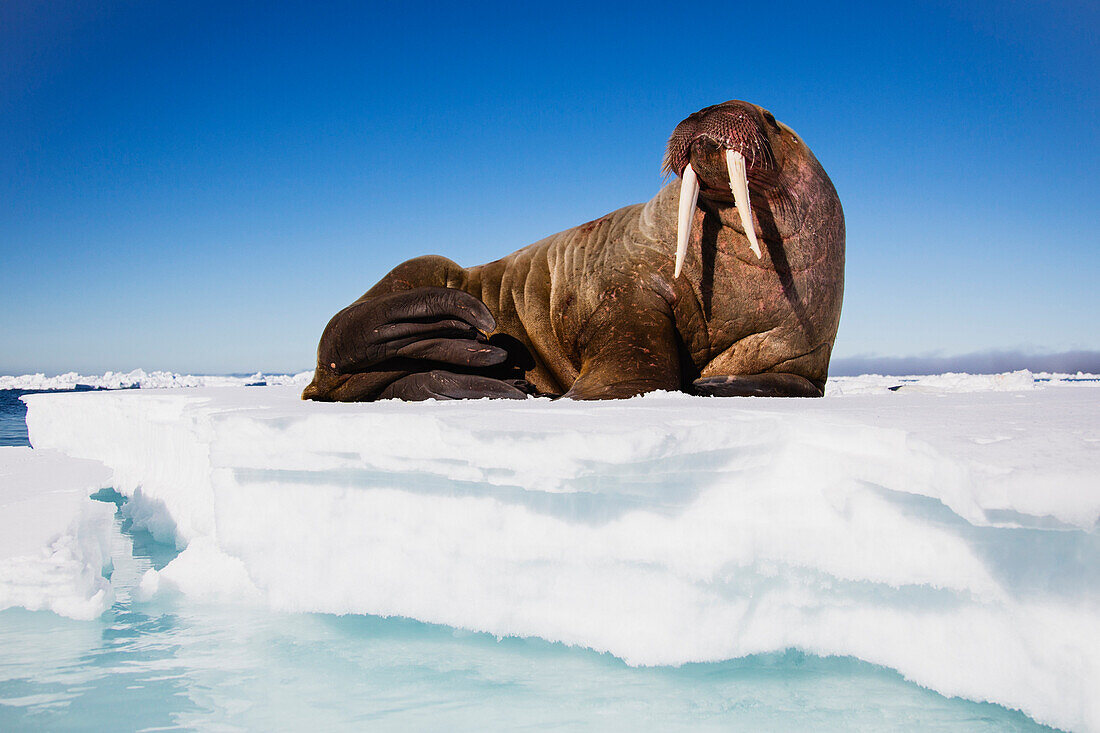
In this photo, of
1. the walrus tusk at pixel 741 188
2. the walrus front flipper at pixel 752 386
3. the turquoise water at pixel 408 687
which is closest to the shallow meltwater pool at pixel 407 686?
the turquoise water at pixel 408 687

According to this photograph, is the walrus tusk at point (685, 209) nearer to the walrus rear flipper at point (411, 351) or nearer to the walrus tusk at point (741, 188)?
the walrus tusk at point (741, 188)

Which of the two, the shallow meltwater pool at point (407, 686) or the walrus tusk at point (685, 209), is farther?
the walrus tusk at point (685, 209)

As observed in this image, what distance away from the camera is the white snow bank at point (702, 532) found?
4.96 feet

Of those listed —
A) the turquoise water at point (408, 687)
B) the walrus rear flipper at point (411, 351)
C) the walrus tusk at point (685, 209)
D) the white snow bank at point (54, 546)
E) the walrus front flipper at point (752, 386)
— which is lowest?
the turquoise water at point (408, 687)

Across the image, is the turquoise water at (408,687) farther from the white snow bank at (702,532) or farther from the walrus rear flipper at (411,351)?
the walrus rear flipper at (411,351)

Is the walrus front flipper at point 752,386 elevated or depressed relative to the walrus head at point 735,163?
depressed

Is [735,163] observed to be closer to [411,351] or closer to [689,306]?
[689,306]

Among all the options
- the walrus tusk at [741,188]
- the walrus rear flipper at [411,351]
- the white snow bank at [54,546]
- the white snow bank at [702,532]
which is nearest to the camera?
the white snow bank at [702,532]

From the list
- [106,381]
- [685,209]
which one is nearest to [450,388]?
[685,209]

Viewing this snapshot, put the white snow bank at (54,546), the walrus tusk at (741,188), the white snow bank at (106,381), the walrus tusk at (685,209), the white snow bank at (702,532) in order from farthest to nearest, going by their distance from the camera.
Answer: the white snow bank at (106,381)
the walrus tusk at (685,209)
the walrus tusk at (741,188)
the white snow bank at (54,546)
the white snow bank at (702,532)

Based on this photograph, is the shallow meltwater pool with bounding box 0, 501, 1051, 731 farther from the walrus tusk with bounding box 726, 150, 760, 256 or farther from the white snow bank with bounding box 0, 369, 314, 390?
the white snow bank with bounding box 0, 369, 314, 390

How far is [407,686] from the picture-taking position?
174cm

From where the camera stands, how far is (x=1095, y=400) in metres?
2.97

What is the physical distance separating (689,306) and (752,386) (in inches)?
25.7
